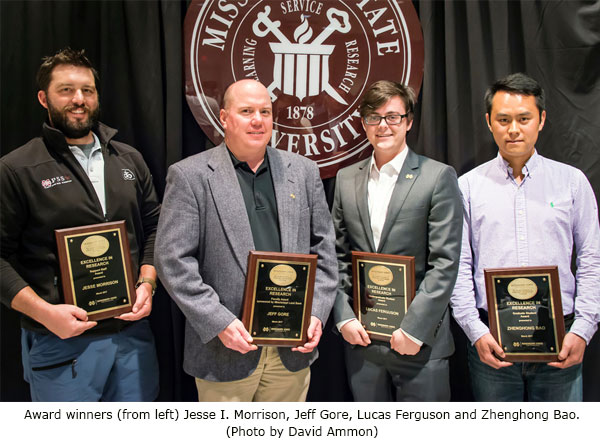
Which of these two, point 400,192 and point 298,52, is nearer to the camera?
point 400,192

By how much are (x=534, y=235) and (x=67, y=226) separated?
2.06m

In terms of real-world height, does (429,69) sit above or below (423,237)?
above

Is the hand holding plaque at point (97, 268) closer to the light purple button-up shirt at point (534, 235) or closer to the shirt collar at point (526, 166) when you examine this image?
the light purple button-up shirt at point (534, 235)

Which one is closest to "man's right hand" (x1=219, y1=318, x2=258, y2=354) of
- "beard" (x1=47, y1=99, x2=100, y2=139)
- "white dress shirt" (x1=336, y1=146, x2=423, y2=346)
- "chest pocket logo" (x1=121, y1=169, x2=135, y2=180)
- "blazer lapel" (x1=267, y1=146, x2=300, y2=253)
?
"blazer lapel" (x1=267, y1=146, x2=300, y2=253)

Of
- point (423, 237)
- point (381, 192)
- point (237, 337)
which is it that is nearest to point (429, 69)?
point (381, 192)

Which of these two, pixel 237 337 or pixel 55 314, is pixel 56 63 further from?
pixel 237 337

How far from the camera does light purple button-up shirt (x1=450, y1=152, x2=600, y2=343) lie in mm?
2186

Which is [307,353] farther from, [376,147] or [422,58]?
[422,58]

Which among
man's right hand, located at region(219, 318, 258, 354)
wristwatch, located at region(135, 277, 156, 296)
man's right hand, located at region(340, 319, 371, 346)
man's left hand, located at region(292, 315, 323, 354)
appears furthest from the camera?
wristwatch, located at region(135, 277, 156, 296)

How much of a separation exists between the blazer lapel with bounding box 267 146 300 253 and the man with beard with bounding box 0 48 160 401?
27.3 inches

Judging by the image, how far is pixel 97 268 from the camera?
204 cm

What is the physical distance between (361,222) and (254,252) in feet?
1.77

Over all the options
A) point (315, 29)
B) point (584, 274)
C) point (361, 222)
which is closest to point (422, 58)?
point (315, 29)

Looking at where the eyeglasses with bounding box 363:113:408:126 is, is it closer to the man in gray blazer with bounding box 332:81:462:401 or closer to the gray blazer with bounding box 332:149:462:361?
the man in gray blazer with bounding box 332:81:462:401
